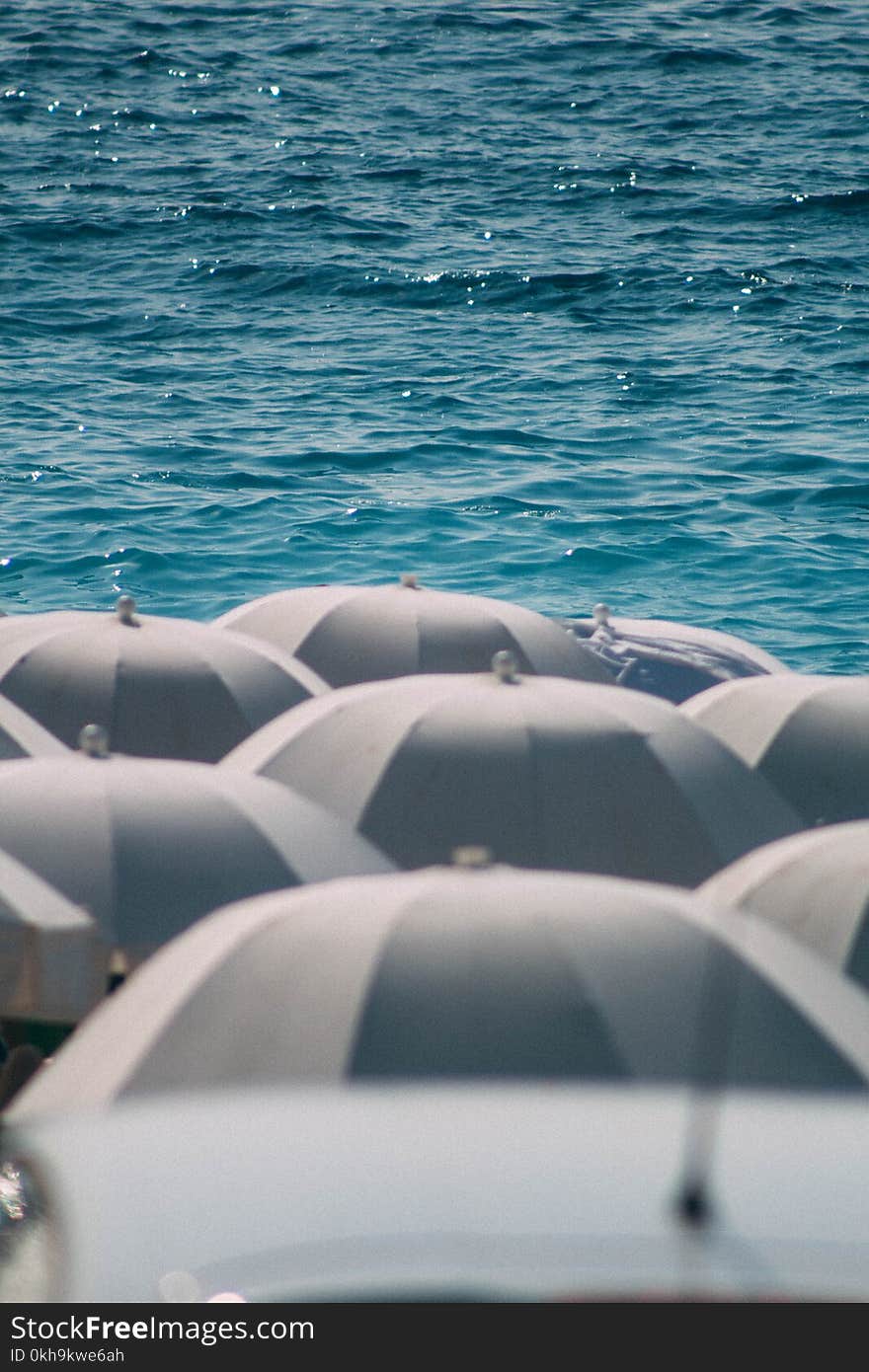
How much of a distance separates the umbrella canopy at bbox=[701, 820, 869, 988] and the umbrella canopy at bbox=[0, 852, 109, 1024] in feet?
5.43

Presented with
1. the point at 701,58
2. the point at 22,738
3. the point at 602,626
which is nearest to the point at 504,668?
the point at 22,738

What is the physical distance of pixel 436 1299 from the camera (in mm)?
2701

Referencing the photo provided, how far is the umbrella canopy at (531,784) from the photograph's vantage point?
669 centimetres

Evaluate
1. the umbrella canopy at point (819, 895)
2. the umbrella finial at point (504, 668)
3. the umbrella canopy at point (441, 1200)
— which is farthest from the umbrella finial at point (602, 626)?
the umbrella canopy at point (441, 1200)

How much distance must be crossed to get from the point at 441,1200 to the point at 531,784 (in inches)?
148

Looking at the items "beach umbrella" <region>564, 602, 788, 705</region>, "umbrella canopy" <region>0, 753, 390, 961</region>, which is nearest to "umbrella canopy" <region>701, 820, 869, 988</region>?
"umbrella canopy" <region>0, 753, 390, 961</region>

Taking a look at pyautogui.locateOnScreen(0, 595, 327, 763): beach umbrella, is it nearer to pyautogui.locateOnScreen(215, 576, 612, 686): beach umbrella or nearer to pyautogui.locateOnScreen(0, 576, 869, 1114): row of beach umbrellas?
pyautogui.locateOnScreen(0, 576, 869, 1114): row of beach umbrellas

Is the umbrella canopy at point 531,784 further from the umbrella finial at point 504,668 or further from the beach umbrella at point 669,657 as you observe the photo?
the beach umbrella at point 669,657

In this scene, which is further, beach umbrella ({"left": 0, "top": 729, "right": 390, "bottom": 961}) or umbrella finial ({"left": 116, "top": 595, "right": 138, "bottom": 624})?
umbrella finial ({"left": 116, "top": 595, "right": 138, "bottom": 624})

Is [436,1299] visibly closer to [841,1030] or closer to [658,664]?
[841,1030]

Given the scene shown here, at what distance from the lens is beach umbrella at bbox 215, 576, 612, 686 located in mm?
9094

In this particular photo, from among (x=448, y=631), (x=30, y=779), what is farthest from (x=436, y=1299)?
(x=448, y=631)

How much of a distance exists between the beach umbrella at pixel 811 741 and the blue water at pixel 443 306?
1307 centimetres

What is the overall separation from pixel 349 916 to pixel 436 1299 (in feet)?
5.07
